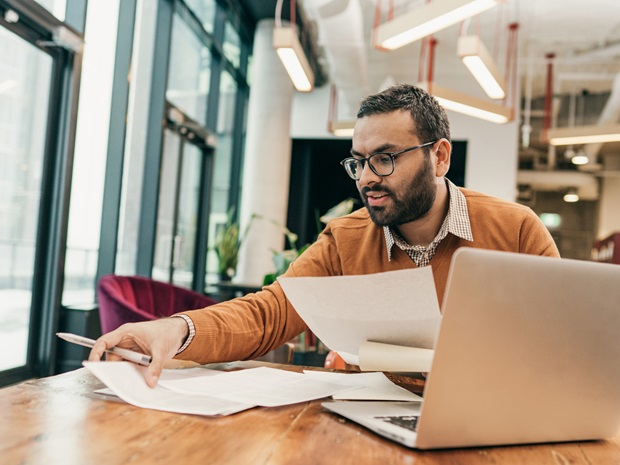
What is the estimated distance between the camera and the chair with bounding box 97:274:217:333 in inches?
114

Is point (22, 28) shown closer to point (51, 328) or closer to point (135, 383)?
point (51, 328)

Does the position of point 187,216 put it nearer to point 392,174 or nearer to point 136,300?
point 136,300

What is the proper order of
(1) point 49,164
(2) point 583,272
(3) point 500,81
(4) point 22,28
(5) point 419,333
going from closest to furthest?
(2) point 583,272
(5) point 419,333
(4) point 22,28
(1) point 49,164
(3) point 500,81

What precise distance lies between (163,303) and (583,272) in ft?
10.3

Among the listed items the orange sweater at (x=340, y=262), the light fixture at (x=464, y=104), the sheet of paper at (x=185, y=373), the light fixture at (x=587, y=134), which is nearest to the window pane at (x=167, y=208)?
the light fixture at (x=464, y=104)

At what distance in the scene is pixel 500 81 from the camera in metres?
4.53

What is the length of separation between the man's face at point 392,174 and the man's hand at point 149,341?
61 cm

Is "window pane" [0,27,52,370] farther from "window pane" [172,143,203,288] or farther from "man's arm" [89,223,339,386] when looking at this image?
"man's arm" [89,223,339,386]

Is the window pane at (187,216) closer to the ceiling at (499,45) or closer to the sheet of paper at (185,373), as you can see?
the ceiling at (499,45)

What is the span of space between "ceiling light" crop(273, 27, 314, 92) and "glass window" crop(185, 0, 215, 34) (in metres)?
1.65

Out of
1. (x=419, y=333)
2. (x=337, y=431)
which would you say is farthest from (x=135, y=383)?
(x=419, y=333)

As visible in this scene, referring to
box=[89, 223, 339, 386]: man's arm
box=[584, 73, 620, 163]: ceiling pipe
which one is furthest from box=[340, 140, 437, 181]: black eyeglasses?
box=[584, 73, 620, 163]: ceiling pipe

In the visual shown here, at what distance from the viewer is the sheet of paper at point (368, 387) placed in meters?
0.97

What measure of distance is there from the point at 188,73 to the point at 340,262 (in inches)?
181
